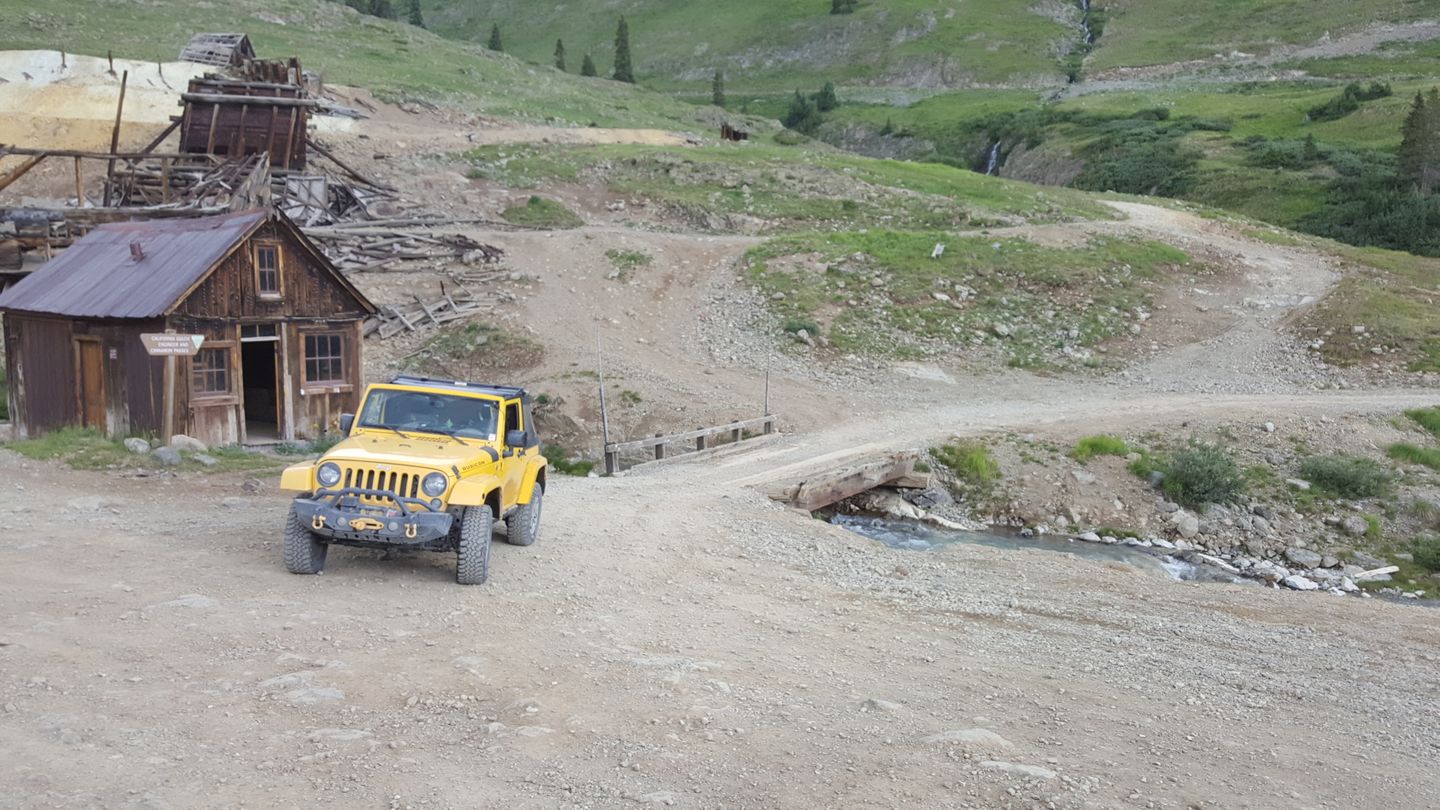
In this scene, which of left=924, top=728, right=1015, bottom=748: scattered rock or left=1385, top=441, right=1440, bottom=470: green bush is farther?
→ left=1385, top=441, right=1440, bottom=470: green bush

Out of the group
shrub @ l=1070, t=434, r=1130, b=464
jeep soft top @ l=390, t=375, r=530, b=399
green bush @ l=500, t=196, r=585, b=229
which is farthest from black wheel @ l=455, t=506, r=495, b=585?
green bush @ l=500, t=196, r=585, b=229

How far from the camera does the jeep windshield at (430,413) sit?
1413cm

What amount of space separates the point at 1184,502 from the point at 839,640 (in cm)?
1499

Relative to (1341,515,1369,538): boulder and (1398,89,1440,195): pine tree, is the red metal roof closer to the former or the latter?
(1341,515,1369,538): boulder

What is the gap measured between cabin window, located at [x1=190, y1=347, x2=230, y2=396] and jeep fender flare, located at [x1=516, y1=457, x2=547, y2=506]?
10.7m

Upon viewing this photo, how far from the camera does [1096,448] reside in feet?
87.3

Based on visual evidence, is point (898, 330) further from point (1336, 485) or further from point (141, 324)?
point (141, 324)

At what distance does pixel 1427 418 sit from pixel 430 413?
27011 millimetres

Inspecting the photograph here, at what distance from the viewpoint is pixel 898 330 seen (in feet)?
120

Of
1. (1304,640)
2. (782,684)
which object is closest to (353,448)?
(782,684)

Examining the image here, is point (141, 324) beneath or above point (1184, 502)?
above

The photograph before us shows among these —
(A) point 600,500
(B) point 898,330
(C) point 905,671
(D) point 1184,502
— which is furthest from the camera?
(B) point 898,330

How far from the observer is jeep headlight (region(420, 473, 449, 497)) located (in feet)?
41.3

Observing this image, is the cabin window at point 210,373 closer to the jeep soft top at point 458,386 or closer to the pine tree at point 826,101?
the jeep soft top at point 458,386
